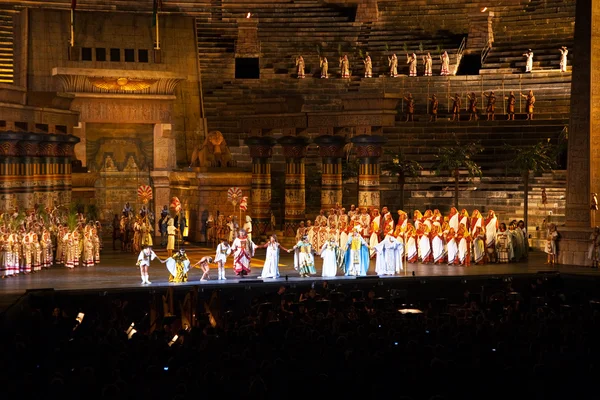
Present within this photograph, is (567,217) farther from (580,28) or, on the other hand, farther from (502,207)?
(502,207)

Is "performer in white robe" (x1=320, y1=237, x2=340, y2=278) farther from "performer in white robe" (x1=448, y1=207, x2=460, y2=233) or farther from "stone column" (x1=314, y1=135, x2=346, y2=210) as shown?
"stone column" (x1=314, y1=135, x2=346, y2=210)

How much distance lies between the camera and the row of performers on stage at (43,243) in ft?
98.4

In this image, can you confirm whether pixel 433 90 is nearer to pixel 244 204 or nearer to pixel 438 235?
pixel 244 204

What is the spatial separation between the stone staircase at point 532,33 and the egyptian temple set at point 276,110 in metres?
0.08

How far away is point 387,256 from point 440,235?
10.3ft

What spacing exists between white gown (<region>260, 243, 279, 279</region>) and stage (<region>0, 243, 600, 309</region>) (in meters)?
0.32

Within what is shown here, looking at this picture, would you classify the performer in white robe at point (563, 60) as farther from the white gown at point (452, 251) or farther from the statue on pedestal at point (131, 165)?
the statue on pedestal at point (131, 165)

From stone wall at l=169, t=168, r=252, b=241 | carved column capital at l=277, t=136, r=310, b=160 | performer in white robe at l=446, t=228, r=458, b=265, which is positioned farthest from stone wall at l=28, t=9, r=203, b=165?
performer in white robe at l=446, t=228, r=458, b=265

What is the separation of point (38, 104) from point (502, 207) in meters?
16.3

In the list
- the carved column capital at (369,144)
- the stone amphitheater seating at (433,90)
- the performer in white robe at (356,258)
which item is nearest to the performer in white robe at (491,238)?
the performer in white robe at (356,258)

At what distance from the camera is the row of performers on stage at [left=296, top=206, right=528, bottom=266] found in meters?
32.5

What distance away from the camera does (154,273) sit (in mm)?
30281

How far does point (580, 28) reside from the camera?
31375 mm

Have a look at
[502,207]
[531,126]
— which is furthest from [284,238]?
[531,126]
